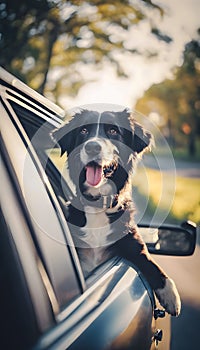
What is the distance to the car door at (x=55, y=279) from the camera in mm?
1097

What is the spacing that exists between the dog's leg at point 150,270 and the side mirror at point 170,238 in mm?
64

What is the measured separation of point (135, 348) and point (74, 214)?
50.9 inches

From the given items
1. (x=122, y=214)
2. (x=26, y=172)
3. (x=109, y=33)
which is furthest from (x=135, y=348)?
(x=109, y=33)

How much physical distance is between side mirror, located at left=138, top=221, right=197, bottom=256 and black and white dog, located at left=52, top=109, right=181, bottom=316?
74 millimetres

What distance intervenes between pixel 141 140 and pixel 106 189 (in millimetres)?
583

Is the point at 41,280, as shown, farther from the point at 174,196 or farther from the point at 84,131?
the point at 174,196

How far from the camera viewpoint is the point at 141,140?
12.3ft

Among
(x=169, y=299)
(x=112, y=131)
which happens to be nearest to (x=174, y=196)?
(x=112, y=131)

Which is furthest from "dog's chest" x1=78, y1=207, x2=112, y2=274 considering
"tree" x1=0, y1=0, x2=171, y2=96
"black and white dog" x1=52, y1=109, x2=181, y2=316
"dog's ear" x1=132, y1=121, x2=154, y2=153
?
"tree" x1=0, y1=0, x2=171, y2=96

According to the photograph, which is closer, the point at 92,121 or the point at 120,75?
the point at 92,121

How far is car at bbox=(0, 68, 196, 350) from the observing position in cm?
103

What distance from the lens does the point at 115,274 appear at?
185cm

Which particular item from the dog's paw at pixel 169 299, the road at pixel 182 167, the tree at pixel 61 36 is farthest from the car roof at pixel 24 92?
the road at pixel 182 167

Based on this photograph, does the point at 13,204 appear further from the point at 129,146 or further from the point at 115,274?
the point at 129,146
